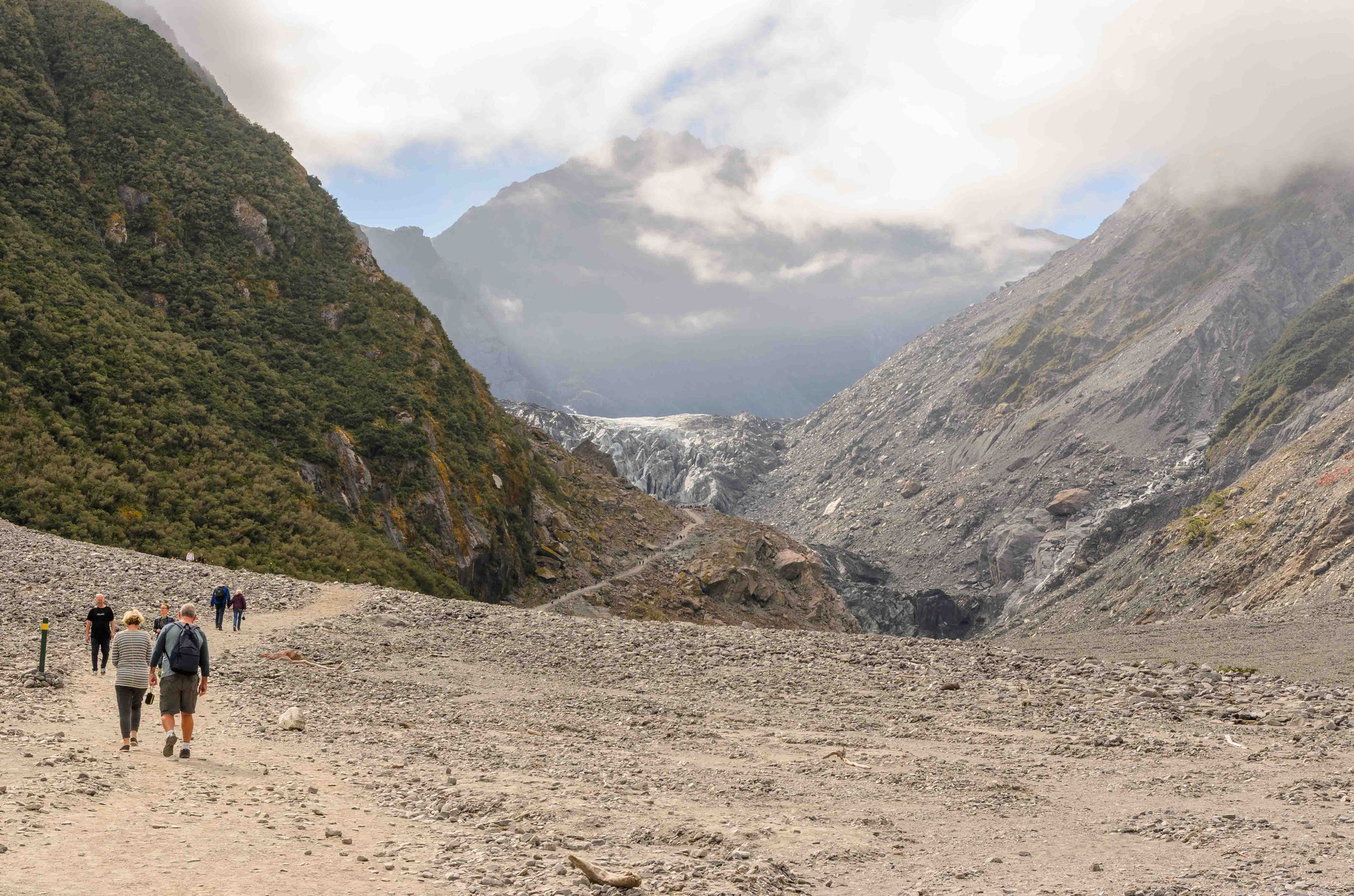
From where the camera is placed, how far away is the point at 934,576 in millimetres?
121688

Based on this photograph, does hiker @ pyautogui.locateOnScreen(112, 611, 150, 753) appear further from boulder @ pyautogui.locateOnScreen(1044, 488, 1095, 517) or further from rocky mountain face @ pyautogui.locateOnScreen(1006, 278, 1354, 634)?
boulder @ pyautogui.locateOnScreen(1044, 488, 1095, 517)

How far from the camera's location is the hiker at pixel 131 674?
11.7 m

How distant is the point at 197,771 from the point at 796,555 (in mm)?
63247

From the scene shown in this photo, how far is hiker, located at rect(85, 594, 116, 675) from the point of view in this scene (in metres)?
17.3

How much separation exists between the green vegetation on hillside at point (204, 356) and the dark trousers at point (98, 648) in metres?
17.5

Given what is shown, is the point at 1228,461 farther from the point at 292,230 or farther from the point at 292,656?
the point at 292,656

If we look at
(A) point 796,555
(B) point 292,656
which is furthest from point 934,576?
(B) point 292,656

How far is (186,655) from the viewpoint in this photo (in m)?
11.9

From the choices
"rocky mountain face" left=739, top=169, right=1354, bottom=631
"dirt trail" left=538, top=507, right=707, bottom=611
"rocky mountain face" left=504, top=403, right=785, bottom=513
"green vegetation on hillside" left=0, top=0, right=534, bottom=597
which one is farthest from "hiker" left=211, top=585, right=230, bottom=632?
"rocky mountain face" left=504, top=403, right=785, bottom=513

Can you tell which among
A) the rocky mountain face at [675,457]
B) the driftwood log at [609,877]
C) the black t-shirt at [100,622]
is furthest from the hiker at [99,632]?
the rocky mountain face at [675,457]

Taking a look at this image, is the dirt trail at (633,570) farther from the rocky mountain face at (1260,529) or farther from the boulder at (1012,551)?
the boulder at (1012,551)

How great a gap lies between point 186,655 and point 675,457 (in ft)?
593

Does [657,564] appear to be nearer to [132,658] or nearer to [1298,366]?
[132,658]

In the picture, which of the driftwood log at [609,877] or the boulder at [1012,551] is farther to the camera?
the boulder at [1012,551]
